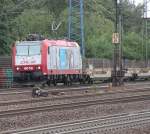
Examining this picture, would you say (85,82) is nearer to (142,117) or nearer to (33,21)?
(142,117)

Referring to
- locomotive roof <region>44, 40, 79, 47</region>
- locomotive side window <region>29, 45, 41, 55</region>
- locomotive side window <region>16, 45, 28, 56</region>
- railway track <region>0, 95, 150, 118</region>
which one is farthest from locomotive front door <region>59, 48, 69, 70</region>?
railway track <region>0, 95, 150, 118</region>

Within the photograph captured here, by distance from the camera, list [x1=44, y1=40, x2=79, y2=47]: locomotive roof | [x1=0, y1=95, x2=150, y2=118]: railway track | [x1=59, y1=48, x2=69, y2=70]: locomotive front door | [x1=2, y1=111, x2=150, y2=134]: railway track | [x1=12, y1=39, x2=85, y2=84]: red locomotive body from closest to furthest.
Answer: [x1=2, y1=111, x2=150, y2=134]: railway track < [x1=0, y1=95, x2=150, y2=118]: railway track < [x1=12, y1=39, x2=85, y2=84]: red locomotive body < [x1=44, y1=40, x2=79, y2=47]: locomotive roof < [x1=59, y1=48, x2=69, y2=70]: locomotive front door

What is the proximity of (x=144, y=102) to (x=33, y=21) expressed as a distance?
176 feet

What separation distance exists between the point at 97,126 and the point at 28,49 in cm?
2362

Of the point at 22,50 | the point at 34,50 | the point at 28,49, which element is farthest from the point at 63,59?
the point at 22,50

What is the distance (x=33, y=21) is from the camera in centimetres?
7538

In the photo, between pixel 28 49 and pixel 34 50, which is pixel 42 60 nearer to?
pixel 34 50

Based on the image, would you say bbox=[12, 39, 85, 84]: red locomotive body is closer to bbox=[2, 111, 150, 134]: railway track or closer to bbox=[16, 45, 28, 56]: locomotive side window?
bbox=[16, 45, 28, 56]: locomotive side window

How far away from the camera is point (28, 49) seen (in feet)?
121

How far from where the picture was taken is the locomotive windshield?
120ft

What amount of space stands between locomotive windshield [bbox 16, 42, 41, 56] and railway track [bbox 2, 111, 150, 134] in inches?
816

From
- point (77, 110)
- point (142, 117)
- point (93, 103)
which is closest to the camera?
point (142, 117)

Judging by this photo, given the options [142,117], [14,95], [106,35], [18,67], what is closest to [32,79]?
[18,67]

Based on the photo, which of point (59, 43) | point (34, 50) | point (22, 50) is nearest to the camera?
point (34, 50)
